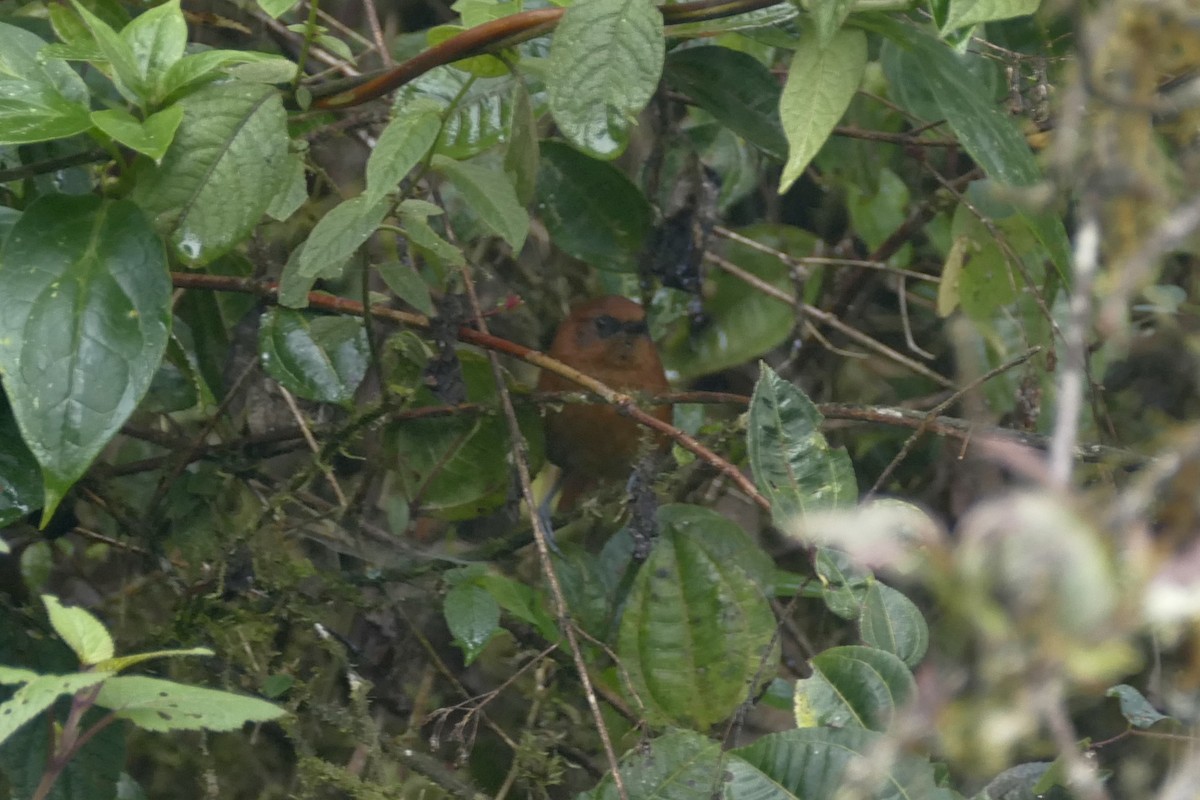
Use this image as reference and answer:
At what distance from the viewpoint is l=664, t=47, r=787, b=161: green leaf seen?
1.96m

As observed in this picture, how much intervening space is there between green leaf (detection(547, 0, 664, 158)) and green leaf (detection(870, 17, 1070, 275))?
1.03 ft

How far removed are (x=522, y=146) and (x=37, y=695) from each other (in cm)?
83

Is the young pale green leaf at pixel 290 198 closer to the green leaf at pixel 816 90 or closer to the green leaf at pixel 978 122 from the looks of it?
the green leaf at pixel 816 90

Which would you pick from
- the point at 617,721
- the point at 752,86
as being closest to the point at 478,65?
the point at 752,86

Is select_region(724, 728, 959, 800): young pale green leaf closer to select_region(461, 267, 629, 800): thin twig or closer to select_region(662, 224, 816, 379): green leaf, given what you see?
select_region(461, 267, 629, 800): thin twig

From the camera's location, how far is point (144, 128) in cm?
134

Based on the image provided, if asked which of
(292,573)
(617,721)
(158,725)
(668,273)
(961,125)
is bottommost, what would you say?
(617,721)

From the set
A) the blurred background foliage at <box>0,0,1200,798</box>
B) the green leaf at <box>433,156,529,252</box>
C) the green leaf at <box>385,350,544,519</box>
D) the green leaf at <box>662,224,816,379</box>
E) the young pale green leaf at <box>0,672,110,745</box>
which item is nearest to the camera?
the blurred background foliage at <box>0,0,1200,798</box>

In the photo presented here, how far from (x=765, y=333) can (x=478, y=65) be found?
129 cm

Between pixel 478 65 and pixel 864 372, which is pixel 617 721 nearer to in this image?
pixel 478 65

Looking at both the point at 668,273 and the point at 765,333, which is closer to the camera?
the point at 668,273

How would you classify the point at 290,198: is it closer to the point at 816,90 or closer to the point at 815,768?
the point at 816,90

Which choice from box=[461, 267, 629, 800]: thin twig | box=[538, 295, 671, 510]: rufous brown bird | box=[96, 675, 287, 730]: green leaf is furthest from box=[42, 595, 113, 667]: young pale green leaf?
box=[538, 295, 671, 510]: rufous brown bird

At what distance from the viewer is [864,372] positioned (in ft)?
10.3
